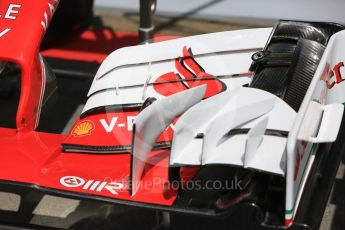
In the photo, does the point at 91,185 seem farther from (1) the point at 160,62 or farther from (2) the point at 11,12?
(2) the point at 11,12

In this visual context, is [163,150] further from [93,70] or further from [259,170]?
[93,70]

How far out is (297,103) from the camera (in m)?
1.79

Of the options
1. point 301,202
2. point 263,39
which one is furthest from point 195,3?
point 301,202

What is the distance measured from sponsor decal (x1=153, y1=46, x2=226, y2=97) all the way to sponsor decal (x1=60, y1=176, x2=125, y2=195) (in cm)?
47

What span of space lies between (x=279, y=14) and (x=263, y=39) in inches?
71.4

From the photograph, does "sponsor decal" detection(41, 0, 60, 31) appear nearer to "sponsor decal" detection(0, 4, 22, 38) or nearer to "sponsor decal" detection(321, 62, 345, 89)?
"sponsor decal" detection(0, 4, 22, 38)

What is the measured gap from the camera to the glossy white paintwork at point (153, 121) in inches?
66.6

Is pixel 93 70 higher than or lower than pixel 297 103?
lower

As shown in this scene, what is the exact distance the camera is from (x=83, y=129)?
81.0 inches

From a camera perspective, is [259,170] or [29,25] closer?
[259,170]

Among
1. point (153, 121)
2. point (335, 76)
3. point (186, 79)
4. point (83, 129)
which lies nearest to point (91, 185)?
point (153, 121)

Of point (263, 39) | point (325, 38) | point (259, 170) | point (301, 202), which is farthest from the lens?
point (263, 39)

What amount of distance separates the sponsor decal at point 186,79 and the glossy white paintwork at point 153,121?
305mm

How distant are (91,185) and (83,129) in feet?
1.15
